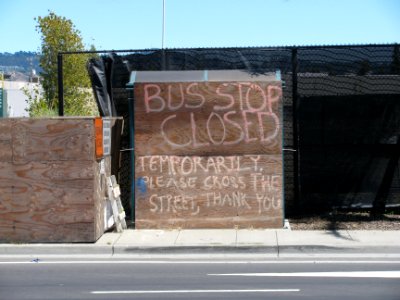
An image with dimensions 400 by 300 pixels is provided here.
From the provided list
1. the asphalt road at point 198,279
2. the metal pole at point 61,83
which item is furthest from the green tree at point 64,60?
the asphalt road at point 198,279

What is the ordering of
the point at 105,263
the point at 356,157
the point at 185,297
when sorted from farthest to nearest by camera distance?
the point at 356,157 → the point at 105,263 → the point at 185,297

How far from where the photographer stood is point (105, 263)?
29.7 ft

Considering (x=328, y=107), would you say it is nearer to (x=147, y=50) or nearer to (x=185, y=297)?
(x=147, y=50)

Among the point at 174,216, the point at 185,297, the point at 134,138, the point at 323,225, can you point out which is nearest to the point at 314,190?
the point at 323,225

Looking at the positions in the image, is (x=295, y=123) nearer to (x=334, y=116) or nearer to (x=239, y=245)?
(x=334, y=116)

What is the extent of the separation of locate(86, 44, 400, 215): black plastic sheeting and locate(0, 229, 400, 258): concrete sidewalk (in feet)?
4.21

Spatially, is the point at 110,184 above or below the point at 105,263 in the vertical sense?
above

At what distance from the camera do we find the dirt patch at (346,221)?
35.6 ft

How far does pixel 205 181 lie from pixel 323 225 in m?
2.11

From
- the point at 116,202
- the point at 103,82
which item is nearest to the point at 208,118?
the point at 116,202

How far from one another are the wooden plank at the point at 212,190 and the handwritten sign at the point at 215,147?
0.02 m

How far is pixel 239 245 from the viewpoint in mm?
9648

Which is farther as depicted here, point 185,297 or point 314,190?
point 314,190

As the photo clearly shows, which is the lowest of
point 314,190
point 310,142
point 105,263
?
point 105,263
